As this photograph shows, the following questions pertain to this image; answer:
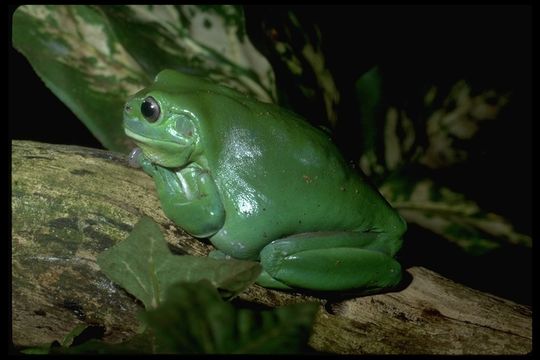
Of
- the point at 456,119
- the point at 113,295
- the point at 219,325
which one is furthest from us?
the point at 456,119

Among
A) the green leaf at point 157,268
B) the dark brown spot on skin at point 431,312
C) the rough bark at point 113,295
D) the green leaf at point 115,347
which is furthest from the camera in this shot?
the dark brown spot on skin at point 431,312

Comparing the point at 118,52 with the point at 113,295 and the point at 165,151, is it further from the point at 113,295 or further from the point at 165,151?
the point at 113,295

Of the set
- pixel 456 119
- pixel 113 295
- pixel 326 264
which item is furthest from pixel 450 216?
pixel 113 295

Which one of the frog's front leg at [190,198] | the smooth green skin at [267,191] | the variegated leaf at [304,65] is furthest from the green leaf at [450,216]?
the frog's front leg at [190,198]

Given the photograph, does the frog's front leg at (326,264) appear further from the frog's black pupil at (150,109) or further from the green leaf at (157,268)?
the frog's black pupil at (150,109)

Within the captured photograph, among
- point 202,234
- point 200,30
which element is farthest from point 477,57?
point 202,234

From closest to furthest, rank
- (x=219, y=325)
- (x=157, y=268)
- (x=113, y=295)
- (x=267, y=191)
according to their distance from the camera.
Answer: (x=219, y=325) < (x=157, y=268) < (x=113, y=295) < (x=267, y=191)

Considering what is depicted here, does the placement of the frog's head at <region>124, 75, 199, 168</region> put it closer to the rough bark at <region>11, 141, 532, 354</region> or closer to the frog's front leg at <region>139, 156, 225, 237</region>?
the frog's front leg at <region>139, 156, 225, 237</region>

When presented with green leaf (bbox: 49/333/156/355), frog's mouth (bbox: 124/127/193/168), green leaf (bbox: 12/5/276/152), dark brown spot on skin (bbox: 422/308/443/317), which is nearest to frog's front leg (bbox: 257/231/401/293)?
dark brown spot on skin (bbox: 422/308/443/317)
